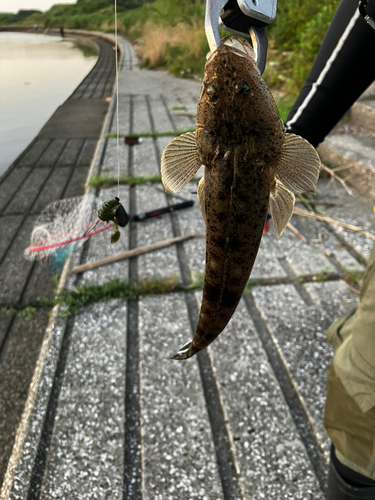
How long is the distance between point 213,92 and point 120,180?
13.7ft

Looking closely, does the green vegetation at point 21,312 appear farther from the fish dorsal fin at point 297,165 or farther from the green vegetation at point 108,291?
the fish dorsal fin at point 297,165

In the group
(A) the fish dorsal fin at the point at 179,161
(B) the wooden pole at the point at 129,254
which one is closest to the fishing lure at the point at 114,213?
(A) the fish dorsal fin at the point at 179,161

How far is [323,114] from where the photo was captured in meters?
2.02

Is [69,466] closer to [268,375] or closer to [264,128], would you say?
[268,375]

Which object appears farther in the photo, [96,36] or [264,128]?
[96,36]

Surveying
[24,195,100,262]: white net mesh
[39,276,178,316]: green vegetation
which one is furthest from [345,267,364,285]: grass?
[24,195,100,262]: white net mesh

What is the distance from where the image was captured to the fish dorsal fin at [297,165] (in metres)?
0.87

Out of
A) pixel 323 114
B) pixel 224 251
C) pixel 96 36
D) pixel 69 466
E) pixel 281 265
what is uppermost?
pixel 96 36

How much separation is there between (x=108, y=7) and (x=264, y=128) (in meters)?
57.4

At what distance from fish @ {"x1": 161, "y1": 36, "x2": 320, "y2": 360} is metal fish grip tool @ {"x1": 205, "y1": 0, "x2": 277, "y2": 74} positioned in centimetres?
3

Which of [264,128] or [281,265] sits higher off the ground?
[264,128]


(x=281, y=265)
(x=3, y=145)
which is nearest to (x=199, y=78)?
(x=3, y=145)

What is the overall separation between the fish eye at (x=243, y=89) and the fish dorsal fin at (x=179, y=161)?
0.16 m

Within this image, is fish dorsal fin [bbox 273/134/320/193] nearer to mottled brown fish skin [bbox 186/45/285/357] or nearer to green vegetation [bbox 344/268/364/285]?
mottled brown fish skin [bbox 186/45/285/357]
